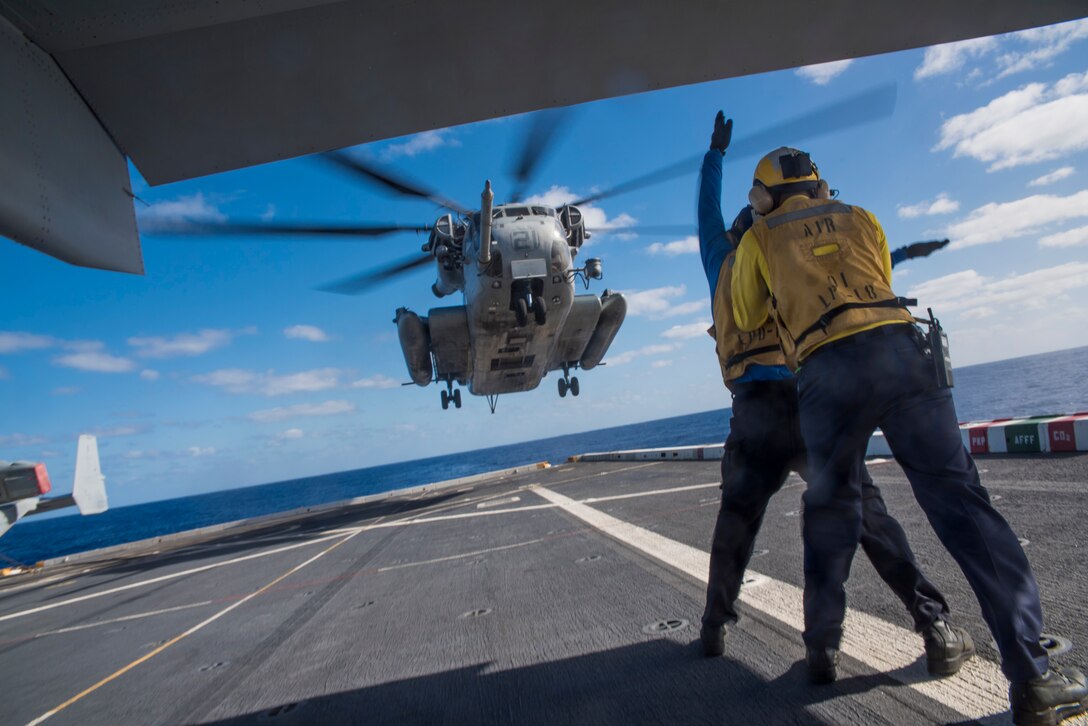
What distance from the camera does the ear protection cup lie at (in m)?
2.42

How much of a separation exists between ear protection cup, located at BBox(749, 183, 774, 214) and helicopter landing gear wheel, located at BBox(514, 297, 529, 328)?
33.7 feet

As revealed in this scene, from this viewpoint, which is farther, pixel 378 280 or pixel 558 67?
pixel 378 280

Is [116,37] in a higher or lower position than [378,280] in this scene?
lower

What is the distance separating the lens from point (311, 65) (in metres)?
2.68

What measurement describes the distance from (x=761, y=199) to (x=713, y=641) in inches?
82.8

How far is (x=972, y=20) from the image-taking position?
9.77 ft

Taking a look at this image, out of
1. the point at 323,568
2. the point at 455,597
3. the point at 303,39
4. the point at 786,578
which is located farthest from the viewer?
the point at 323,568

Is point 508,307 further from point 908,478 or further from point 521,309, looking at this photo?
point 908,478

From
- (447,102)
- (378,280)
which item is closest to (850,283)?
(447,102)

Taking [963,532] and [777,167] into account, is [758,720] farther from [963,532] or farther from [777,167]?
[777,167]

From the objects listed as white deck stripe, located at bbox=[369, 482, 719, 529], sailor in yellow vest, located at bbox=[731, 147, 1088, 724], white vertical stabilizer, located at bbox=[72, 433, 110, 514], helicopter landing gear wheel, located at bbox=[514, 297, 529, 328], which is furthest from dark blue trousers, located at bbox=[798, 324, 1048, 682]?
white vertical stabilizer, located at bbox=[72, 433, 110, 514]

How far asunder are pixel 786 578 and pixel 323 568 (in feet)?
22.6

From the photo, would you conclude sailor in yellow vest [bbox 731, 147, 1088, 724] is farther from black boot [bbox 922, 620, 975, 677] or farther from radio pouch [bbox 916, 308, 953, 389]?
black boot [bbox 922, 620, 975, 677]

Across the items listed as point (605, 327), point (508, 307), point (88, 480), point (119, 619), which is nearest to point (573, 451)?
point (88, 480)
